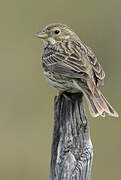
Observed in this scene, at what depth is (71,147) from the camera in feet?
16.0

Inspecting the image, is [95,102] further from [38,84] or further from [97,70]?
[38,84]

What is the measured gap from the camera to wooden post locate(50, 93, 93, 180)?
4.83 m

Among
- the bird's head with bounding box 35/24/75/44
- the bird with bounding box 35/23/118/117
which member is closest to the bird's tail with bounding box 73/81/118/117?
the bird with bounding box 35/23/118/117

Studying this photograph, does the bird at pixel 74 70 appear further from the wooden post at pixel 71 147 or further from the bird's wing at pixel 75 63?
the wooden post at pixel 71 147

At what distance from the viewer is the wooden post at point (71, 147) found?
15.9 feet

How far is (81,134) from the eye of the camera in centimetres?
494

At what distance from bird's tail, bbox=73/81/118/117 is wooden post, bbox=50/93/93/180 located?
45cm

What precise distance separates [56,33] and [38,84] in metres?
3.04

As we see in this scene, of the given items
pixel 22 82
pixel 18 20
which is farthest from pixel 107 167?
pixel 18 20

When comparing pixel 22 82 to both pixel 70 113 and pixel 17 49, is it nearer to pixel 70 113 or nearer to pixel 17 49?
pixel 17 49

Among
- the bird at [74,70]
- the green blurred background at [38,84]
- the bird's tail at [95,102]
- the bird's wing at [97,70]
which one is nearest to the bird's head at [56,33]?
the bird at [74,70]

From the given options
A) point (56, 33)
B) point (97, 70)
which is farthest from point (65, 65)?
point (56, 33)

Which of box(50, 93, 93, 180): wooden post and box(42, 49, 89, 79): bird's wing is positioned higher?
box(42, 49, 89, 79): bird's wing

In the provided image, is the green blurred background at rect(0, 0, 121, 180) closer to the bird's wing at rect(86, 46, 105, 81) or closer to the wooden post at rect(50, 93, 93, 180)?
the bird's wing at rect(86, 46, 105, 81)
